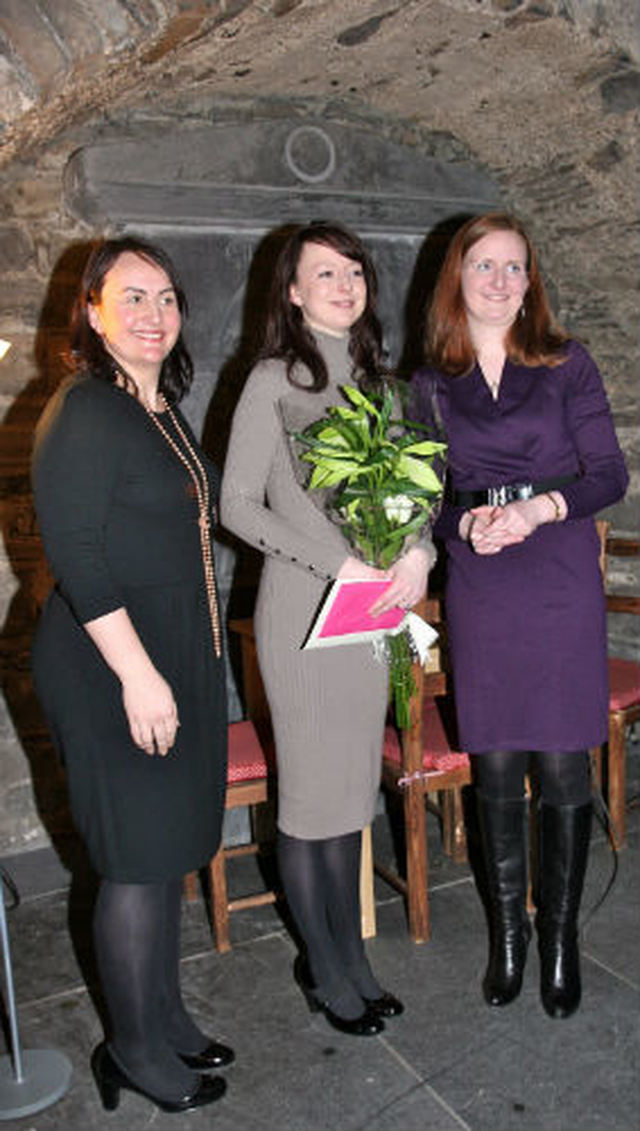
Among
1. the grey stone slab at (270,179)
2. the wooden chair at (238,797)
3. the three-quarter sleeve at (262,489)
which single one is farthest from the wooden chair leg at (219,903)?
the grey stone slab at (270,179)

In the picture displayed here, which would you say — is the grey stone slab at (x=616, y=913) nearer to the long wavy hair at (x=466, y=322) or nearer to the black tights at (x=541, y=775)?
the black tights at (x=541, y=775)

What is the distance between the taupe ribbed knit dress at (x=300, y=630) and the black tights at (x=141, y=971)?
1.26 feet

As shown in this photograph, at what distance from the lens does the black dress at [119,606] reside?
6.03 ft

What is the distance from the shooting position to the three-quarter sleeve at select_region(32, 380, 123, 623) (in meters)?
1.83

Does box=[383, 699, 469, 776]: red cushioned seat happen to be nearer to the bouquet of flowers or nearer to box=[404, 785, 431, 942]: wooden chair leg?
box=[404, 785, 431, 942]: wooden chair leg

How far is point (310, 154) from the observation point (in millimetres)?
3637

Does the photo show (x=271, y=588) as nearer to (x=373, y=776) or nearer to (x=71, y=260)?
(x=373, y=776)

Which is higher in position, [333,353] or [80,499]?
[333,353]

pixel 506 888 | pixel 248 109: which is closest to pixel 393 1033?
pixel 506 888

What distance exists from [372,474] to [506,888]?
3.81ft

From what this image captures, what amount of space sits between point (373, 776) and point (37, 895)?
1580 mm

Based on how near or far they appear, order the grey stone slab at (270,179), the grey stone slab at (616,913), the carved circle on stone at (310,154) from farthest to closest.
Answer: the carved circle on stone at (310,154), the grey stone slab at (270,179), the grey stone slab at (616,913)

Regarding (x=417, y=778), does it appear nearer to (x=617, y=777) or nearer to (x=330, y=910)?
(x=330, y=910)

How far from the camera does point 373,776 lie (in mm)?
2352
